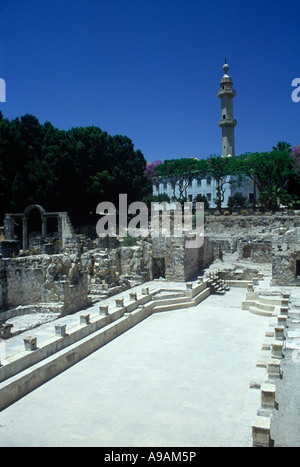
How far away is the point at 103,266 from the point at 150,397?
30.6 feet

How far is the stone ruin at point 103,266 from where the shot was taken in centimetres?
1359

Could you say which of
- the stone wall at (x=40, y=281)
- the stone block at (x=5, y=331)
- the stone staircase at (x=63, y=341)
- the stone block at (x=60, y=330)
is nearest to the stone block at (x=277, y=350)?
the stone staircase at (x=63, y=341)

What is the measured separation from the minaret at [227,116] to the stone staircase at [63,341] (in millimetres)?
40344

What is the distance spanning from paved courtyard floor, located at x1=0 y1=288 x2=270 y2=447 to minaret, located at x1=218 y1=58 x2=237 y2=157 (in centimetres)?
4330

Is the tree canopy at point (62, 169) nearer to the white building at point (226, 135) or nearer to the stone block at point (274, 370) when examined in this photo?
the white building at point (226, 135)

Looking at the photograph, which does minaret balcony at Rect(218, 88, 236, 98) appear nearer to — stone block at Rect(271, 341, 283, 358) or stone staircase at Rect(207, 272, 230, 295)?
stone staircase at Rect(207, 272, 230, 295)

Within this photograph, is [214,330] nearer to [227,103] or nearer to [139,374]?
[139,374]

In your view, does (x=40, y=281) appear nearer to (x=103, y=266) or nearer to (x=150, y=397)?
(x=103, y=266)

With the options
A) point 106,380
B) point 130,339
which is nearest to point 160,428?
point 106,380

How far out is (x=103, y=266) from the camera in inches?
658

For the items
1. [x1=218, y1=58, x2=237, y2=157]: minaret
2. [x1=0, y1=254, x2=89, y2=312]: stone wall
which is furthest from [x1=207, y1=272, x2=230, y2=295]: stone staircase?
[x1=218, y1=58, x2=237, y2=157]: minaret

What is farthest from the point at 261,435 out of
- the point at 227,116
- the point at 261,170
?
the point at 227,116
